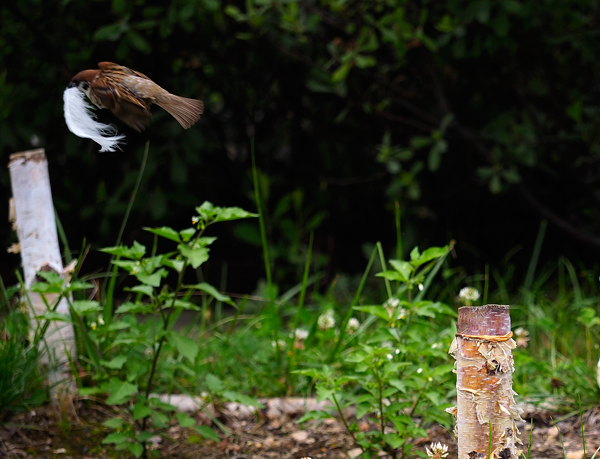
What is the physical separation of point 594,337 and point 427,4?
166 cm

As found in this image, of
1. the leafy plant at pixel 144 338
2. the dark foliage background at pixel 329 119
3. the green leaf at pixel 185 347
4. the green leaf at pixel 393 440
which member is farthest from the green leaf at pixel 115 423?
the dark foliage background at pixel 329 119

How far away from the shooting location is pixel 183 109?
1.35 metres

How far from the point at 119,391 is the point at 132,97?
2.66 feet

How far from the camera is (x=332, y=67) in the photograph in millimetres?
3105

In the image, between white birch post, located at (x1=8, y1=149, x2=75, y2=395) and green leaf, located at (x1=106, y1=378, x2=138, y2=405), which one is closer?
green leaf, located at (x1=106, y1=378, x2=138, y2=405)

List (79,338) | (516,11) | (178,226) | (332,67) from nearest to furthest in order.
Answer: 1. (79,338)
2. (516,11)
3. (332,67)
4. (178,226)

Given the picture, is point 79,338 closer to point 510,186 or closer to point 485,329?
point 485,329

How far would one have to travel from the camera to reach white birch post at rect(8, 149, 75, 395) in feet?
6.53

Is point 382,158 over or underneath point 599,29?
underneath

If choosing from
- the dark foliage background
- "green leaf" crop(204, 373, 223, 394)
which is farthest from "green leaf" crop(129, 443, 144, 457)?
the dark foliage background

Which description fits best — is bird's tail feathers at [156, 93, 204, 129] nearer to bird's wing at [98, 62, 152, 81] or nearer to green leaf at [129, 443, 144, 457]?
bird's wing at [98, 62, 152, 81]

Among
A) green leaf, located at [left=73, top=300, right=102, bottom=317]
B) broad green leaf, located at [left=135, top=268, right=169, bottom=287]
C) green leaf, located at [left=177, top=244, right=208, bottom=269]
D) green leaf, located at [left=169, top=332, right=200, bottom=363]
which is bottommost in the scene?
green leaf, located at [left=169, top=332, right=200, bottom=363]

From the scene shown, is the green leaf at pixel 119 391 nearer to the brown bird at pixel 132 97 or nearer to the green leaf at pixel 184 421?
the green leaf at pixel 184 421

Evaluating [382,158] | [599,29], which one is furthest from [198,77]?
[599,29]
